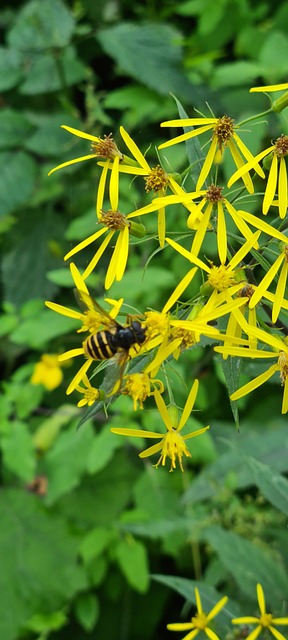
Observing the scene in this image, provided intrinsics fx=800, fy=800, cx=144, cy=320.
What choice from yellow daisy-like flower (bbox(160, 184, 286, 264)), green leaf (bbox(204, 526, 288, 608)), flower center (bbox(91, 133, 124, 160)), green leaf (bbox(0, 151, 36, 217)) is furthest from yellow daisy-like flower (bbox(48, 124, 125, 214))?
green leaf (bbox(0, 151, 36, 217))

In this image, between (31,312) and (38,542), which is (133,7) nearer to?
(31,312)

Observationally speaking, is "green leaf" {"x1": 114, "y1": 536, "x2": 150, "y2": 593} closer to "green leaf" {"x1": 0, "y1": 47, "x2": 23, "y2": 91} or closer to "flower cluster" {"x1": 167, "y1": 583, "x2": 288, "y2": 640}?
"flower cluster" {"x1": 167, "y1": 583, "x2": 288, "y2": 640}

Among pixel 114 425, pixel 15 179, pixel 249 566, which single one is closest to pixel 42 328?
pixel 114 425

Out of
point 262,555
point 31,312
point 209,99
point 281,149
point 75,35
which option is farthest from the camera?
point 75,35

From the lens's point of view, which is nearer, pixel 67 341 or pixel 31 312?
pixel 31 312

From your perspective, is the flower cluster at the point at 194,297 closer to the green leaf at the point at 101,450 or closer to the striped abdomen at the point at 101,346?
the striped abdomen at the point at 101,346

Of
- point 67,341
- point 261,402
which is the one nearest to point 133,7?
point 67,341

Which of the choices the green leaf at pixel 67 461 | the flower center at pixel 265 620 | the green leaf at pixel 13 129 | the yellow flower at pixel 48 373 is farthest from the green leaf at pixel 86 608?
the green leaf at pixel 13 129
